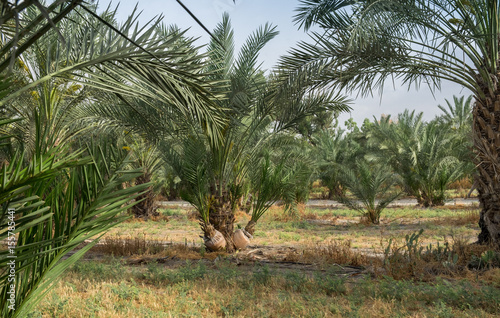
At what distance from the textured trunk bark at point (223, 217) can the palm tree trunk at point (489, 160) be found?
168 inches

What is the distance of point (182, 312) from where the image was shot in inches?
160

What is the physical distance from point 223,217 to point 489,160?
4500mm

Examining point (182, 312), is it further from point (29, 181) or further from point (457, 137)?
point (457, 137)

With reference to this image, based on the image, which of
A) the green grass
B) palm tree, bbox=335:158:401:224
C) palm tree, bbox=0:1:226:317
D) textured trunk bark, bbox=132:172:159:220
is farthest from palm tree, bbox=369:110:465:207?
palm tree, bbox=0:1:226:317

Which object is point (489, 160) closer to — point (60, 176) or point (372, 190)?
point (372, 190)

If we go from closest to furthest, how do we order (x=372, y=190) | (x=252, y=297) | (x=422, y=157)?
(x=252, y=297)
(x=372, y=190)
(x=422, y=157)

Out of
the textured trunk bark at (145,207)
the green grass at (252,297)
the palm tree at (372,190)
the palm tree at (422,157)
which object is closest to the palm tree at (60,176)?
the green grass at (252,297)

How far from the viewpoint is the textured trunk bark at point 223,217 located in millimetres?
7738

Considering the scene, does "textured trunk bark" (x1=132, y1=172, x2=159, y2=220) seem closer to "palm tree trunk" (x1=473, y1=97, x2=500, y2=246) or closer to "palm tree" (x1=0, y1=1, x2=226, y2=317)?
"palm tree trunk" (x1=473, y1=97, x2=500, y2=246)

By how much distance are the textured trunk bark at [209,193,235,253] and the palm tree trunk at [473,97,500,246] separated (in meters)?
4.26

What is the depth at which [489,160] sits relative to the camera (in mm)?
6738

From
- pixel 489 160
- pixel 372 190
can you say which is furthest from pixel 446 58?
pixel 372 190

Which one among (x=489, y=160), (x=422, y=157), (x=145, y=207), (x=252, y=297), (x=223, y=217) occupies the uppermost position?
(x=422, y=157)

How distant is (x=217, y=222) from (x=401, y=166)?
42.9 ft
